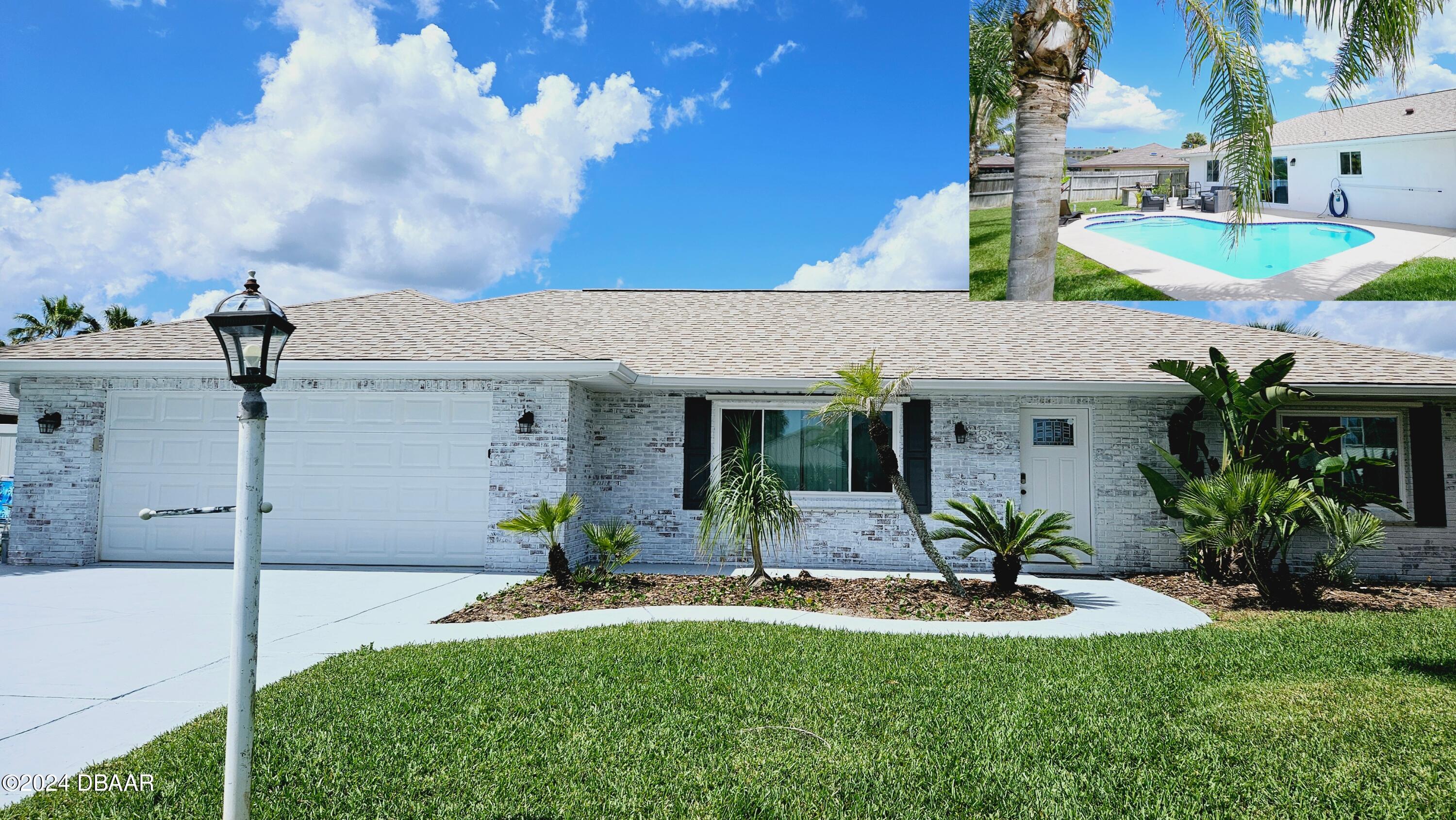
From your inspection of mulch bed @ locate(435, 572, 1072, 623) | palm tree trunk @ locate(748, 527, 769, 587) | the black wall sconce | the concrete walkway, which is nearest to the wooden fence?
the concrete walkway

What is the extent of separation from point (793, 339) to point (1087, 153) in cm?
495

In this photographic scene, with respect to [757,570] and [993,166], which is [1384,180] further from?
[757,570]

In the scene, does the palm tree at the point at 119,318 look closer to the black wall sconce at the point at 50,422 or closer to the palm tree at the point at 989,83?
the black wall sconce at the point at 50,422

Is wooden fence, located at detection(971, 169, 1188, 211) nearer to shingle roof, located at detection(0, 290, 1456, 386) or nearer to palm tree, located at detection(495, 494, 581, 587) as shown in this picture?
shingle roof, located at detection(0, 290, 1456, 386)

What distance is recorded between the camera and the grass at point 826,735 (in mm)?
3652

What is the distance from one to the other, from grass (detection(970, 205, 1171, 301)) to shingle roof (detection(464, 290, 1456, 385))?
0.92 m

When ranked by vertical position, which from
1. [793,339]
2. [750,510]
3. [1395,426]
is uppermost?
[793,339]

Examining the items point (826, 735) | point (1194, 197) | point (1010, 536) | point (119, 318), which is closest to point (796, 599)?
point (1010, 536)

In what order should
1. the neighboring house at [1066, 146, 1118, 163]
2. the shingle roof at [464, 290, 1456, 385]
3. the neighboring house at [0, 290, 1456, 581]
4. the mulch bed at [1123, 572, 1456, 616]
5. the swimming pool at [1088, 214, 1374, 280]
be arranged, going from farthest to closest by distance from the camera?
the neighboring house at [1066, 146, 1118, 163]
the shingle roof at [464, 290, 1456, 385]
the swimming pool at [1088, 214, 1374, 280]
the neighboring house at [0, 290, 1456, 581]
the mulch bed at [1123, 572, 1456, 616]

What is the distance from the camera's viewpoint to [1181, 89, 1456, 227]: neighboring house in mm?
10555

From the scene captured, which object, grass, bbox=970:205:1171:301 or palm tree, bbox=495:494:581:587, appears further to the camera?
grass, bbox=970:205:1171:301

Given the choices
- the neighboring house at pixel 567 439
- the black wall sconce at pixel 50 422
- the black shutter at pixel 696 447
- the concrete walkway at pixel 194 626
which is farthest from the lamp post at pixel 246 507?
the black wall sconce at pixel 50 422

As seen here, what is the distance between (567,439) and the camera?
10.2m

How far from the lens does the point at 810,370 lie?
1132 centimetres
